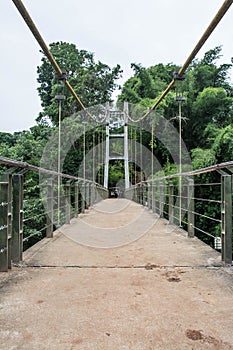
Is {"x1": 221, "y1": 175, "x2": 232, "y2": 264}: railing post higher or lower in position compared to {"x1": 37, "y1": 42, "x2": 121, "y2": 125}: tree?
lower

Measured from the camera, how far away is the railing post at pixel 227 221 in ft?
5.32

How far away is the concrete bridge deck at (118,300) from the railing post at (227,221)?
2.5 inches

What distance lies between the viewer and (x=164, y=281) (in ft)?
4.51

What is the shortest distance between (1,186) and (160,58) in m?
20.5

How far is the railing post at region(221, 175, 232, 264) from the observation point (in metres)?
1.62

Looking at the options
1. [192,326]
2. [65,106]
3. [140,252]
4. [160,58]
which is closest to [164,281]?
[192,326]

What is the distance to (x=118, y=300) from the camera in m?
1.15

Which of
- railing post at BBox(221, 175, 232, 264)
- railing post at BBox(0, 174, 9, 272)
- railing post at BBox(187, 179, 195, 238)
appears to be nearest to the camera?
railing post at BBox(0, 174, 9, 272)

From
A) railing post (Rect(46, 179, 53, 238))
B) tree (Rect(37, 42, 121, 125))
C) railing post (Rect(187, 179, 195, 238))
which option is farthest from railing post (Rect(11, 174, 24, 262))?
tree (Rect(37, 42, 121, 125))

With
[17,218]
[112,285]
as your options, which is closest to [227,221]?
[112,285]

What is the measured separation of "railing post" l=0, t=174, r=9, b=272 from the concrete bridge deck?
7cm

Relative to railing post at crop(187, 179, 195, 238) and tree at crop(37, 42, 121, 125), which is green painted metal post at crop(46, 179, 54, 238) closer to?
railing post at crop(187, 179, 195, 238)

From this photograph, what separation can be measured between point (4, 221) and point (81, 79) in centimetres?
1650

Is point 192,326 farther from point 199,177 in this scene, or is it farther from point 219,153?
point 219,153
